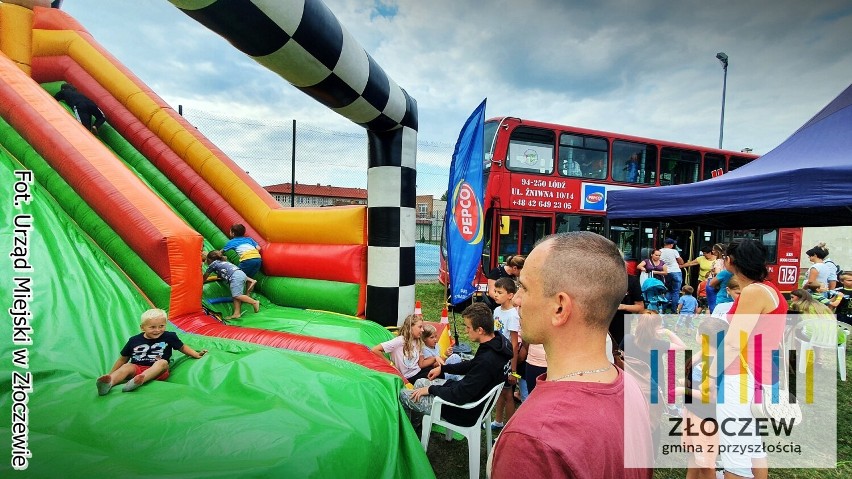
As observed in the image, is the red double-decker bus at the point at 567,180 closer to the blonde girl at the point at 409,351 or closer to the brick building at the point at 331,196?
the blonde girl at the point at 409,351

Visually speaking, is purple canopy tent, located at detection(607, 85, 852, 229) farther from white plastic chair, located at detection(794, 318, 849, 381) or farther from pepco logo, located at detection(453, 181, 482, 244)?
pepco logo, located at detection(453, 181, 482, 244)

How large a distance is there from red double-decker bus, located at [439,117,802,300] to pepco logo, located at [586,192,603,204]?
0.02 m

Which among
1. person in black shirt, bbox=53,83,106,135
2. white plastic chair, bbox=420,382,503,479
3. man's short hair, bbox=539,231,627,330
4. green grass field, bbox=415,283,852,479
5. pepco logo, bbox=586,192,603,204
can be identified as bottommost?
green grass field, bbox=415,283,852,479

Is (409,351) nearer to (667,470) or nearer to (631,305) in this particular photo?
(667,470)

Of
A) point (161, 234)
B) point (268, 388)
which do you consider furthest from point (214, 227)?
point (268, 388)

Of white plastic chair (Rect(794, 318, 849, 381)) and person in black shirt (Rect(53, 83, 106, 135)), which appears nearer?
white plastic chair (Rect(794, 318, 849, 381))

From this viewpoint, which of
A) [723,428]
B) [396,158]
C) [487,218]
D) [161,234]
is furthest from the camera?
[487,218]

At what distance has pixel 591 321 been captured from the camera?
889 mm

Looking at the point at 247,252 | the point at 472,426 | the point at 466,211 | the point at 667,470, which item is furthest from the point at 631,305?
the point at 247,252

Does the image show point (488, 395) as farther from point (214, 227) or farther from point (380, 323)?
point (214, 227)

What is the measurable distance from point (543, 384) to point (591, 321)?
177mm

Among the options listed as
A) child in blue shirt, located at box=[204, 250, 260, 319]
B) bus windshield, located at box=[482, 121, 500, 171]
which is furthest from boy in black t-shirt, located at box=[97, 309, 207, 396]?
bus windshield, located at box=[482, 121, 500, 171]

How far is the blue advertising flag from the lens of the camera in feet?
15.0

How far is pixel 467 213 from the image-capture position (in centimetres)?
460
